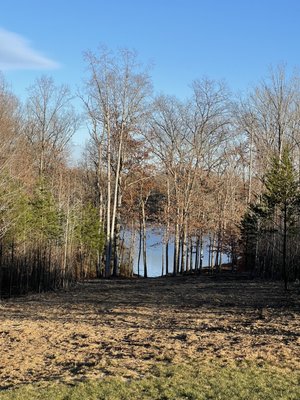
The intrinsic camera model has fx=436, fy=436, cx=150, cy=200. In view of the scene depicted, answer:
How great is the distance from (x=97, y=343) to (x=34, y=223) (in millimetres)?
11365

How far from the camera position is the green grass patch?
16.2ft

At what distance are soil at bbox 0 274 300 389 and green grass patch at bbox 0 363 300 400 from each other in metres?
0.34

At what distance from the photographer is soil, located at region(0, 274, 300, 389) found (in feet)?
20.4

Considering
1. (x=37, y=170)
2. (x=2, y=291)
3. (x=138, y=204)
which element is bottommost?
(x=2, y=291)

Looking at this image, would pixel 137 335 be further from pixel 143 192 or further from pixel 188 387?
pixel 143 192

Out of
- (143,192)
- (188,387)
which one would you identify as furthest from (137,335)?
(143,192)

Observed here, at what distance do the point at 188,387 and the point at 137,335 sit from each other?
9.37ft

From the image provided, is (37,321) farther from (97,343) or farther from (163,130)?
(163,130)

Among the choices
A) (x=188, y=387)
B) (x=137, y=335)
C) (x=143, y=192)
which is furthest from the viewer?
(x=143, y=192)

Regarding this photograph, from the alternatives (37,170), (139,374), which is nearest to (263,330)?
(139,374)

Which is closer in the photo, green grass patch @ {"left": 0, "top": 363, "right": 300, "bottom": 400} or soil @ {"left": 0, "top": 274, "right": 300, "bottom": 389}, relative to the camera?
green grass patch @ {"left": 0, "top": 363, "right": 300, "bottom": 400}

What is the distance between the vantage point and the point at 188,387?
5.22 metres

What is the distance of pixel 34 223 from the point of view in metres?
18.1

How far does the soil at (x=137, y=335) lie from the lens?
6229mm
